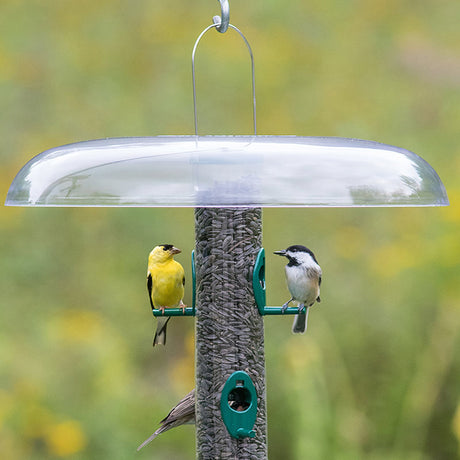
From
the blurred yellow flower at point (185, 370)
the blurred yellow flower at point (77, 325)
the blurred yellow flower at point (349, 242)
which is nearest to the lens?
the blurred yellow flower at point (77, 325)

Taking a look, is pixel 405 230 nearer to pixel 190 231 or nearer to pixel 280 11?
pixel 190 231

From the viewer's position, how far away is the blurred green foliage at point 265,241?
470 centimetres

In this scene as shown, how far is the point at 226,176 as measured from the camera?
185 centimetres

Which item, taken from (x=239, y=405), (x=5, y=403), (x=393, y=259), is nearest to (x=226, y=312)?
(x=239, y=405)

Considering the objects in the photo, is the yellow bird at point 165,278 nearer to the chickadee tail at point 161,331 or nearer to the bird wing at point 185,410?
the chickadee tail at point 161,331

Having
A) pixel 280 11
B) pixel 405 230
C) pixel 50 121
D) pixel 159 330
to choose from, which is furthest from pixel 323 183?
pixel 280 11

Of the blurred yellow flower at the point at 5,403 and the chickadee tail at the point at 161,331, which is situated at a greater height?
the chickadee tail at the point at 161,331

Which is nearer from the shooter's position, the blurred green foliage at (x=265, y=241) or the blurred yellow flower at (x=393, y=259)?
the blurred green foliage at (x=265, y=241)

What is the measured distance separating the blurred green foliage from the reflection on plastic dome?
8.72ft

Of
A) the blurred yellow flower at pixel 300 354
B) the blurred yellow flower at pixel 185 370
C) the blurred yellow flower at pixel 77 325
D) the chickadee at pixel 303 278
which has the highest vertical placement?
the chickadee at pixel 303 278

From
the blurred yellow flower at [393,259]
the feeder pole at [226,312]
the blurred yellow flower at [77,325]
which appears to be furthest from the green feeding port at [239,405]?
the blurred yellow flower at [393,259]

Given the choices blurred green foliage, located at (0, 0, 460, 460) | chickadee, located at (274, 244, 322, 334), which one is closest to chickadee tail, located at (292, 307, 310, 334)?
chickadee, located at (274, 244, 322, 334)

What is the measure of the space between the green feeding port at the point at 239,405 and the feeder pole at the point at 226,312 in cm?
3

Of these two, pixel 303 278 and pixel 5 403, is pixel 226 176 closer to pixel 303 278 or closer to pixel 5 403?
pixel 303 278
